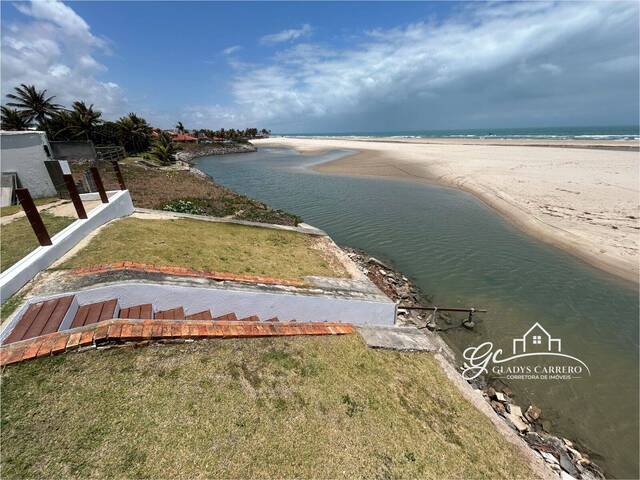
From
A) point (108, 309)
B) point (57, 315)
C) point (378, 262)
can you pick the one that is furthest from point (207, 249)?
point (378, 262)

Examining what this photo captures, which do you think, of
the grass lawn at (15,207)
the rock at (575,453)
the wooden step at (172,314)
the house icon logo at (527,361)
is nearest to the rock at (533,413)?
the rock at (575,453)

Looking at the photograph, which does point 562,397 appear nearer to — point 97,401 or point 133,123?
point 97,401

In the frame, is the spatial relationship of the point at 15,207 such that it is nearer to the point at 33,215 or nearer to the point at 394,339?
the point at 33,215

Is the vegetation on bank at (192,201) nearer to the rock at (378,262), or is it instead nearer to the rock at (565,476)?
the rock at (378,262)

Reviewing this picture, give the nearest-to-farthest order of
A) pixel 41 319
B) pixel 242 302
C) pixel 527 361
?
pixel 41 319, pixel 242 302, pixel 527 361

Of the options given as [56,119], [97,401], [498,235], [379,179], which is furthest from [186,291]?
[56,119]
